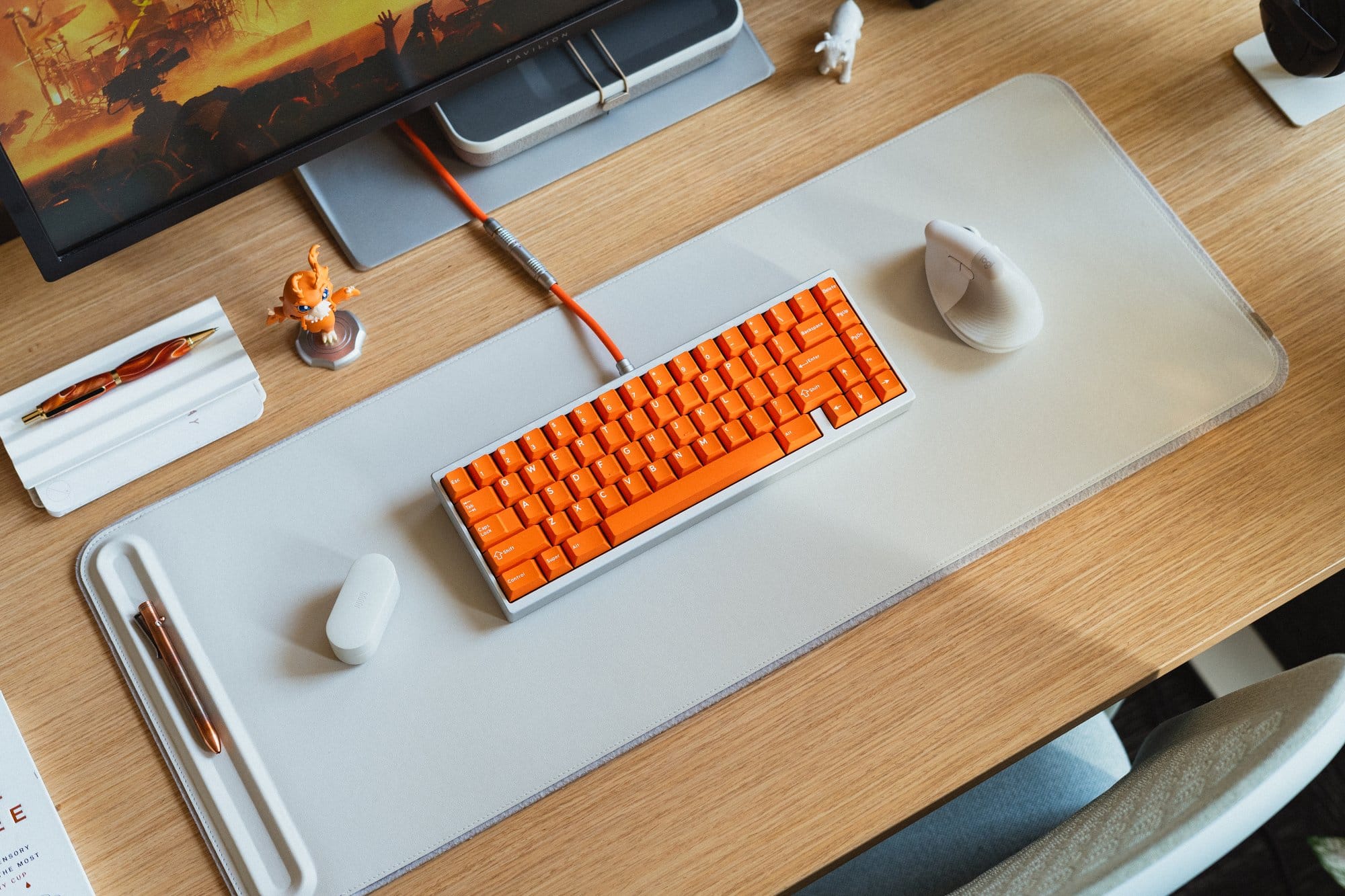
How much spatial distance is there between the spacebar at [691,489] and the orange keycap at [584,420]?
0.06 metres

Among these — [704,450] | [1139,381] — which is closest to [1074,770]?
[1139,381]

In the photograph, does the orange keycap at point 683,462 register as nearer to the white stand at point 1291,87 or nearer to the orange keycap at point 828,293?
the orange keycap at point 828,293

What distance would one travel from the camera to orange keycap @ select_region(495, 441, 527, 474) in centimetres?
75

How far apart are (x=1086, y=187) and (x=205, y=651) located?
0.76 meters

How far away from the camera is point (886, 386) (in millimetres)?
785

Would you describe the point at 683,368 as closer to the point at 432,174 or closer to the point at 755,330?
the point at 755,330

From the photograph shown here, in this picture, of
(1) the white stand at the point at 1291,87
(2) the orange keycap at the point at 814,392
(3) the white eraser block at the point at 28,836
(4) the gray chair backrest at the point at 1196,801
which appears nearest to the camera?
(4) the gray chair backrest at the point at 1196,801

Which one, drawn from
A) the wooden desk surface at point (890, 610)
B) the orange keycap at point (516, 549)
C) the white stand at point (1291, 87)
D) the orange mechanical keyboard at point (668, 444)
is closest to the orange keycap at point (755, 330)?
the orange mechanical keyboard at point (668, 444)

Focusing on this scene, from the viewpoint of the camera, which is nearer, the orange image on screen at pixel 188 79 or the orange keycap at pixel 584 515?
the orange image on screen at pixel 188 79

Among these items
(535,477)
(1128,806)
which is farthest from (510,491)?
(1128,806)

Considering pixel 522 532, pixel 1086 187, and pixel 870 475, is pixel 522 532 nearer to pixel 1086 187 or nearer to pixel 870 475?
pixel 870 475

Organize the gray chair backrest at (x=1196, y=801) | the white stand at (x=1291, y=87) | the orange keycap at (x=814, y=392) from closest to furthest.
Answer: the gray chair backrest at (x=1196, y=801)
the orange keycap at (x=814, y=392)
the white stand at (x=1291, y=87)

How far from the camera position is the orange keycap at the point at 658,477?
76 centimetres

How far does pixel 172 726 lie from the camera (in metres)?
0.72
